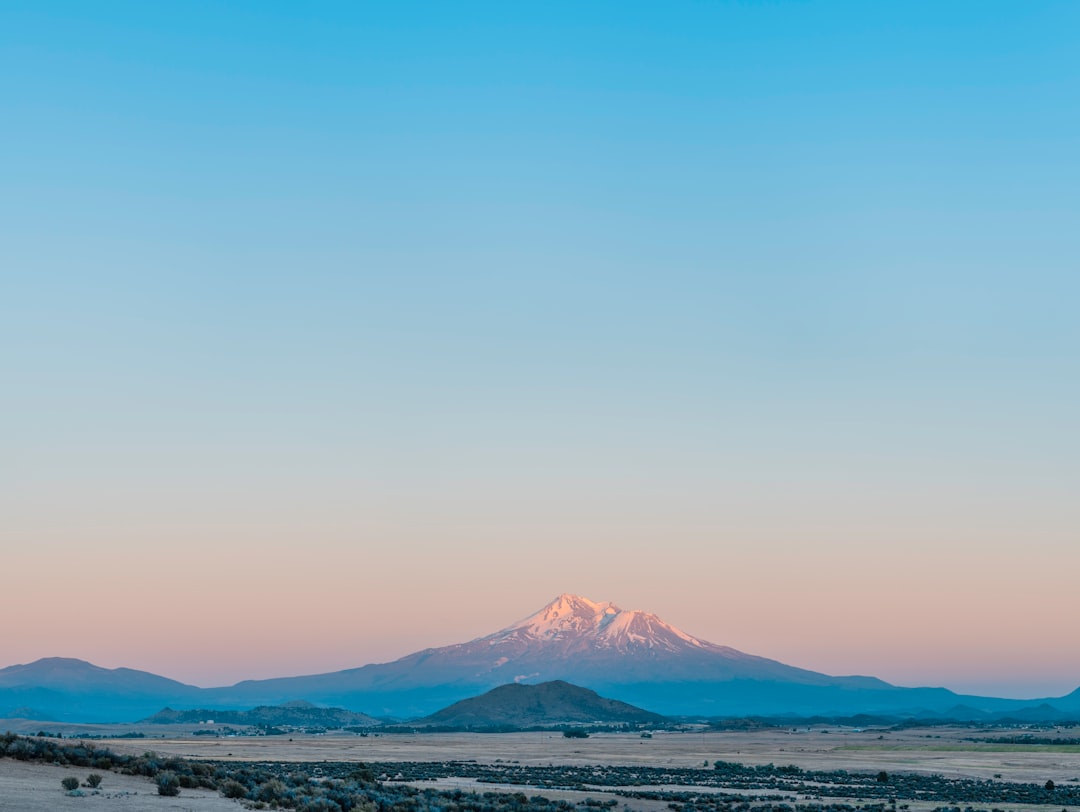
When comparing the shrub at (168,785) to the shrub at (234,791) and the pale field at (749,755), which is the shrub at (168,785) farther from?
the pale field at (749,755)

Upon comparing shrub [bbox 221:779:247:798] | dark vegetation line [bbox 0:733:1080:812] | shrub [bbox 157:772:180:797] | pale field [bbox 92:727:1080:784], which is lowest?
pale field [bbox 92:727:1080:784]

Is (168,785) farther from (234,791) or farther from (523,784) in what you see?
(523,784)

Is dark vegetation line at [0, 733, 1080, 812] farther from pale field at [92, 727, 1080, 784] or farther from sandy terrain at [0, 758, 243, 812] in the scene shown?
pale field at [92, 727, 1080, 784]

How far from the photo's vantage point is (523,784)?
62.3 metres

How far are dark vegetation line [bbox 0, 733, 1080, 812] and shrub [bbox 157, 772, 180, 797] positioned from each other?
0.08m

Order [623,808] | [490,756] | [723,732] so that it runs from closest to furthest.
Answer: [623,808], [490,756], [723,732]

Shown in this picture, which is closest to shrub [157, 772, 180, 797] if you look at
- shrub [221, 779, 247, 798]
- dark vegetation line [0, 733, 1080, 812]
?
dark vegetation line [0, 733, 1080, 812]

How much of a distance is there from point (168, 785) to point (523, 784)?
1242 inches

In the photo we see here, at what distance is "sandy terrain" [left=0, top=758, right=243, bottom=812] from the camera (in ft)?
95.5

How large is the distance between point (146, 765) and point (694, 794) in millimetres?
28457

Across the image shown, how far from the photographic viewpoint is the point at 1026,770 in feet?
261

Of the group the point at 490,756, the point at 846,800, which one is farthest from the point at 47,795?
the point at 490,756

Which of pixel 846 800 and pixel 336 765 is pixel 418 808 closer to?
pixel 846 800

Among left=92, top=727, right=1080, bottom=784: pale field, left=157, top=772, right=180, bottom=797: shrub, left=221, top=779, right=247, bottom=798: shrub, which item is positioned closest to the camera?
left=157, top=772, right=180, bottom=797: shrub
